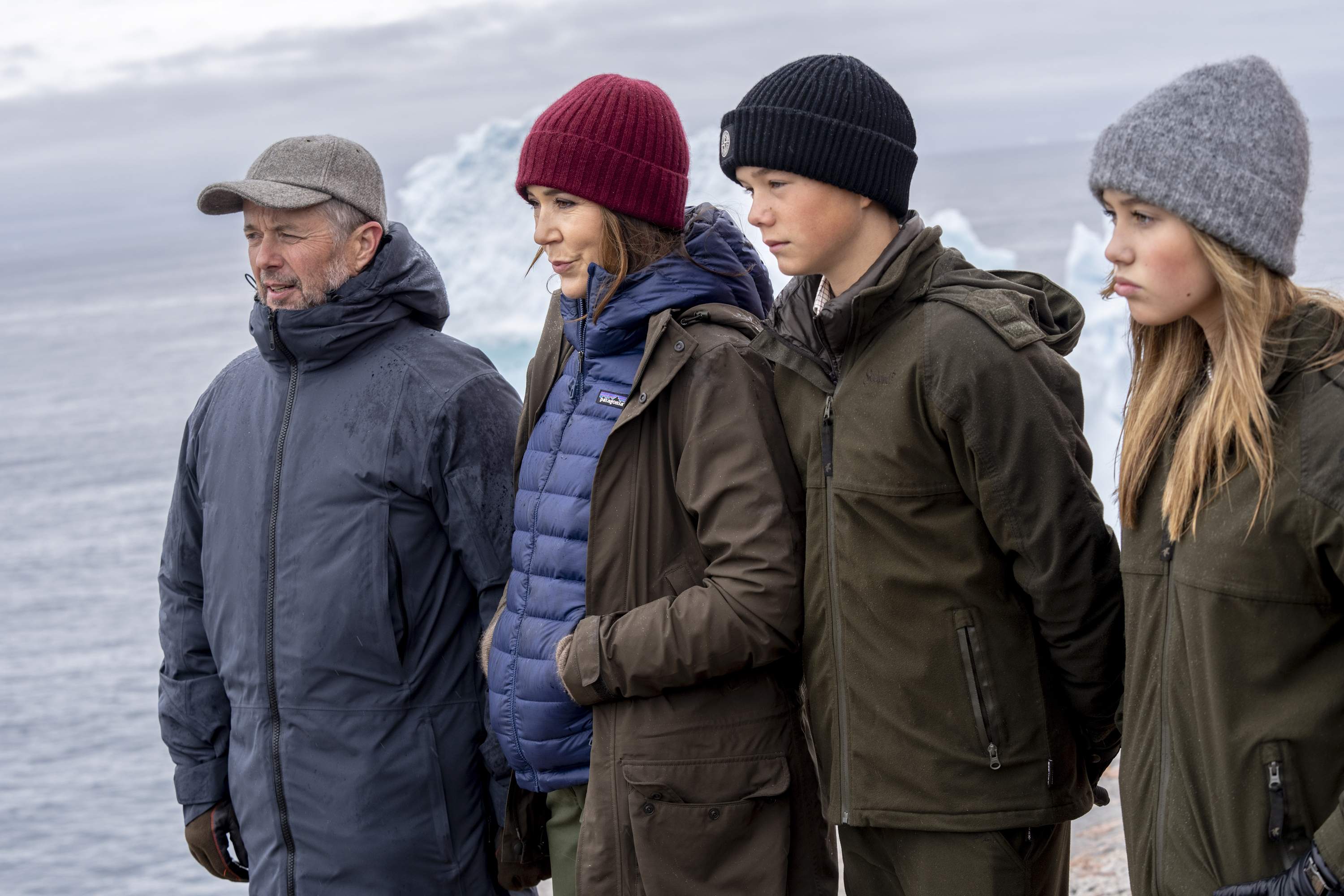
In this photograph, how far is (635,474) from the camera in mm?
2377

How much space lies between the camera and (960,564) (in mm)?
2215

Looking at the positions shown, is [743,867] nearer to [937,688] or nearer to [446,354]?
[937,688]

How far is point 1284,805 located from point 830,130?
4.30 ft

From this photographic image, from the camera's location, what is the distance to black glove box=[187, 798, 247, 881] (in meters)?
2.98

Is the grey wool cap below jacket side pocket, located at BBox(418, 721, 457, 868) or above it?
above

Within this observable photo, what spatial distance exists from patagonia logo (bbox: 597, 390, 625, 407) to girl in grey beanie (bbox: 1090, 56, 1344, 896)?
91cm

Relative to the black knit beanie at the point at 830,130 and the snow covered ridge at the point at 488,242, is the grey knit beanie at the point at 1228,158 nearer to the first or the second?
the black knit beanie at the point at 830,130

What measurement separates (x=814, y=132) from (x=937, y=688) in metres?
1.00

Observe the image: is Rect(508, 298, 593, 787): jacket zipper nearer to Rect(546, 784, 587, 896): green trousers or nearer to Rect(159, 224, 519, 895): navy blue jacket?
Rect(546, 784, 587, 896): green trousers

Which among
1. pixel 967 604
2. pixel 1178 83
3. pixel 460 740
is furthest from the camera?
pixel 460 740

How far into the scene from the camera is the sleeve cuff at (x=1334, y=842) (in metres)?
1.64

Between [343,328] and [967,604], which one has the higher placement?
[343,328]

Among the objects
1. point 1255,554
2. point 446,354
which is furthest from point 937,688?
point 446,354

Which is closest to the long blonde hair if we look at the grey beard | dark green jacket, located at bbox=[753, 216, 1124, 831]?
dark green jacket, located at bbox=[753, 216, 1124, 831]
